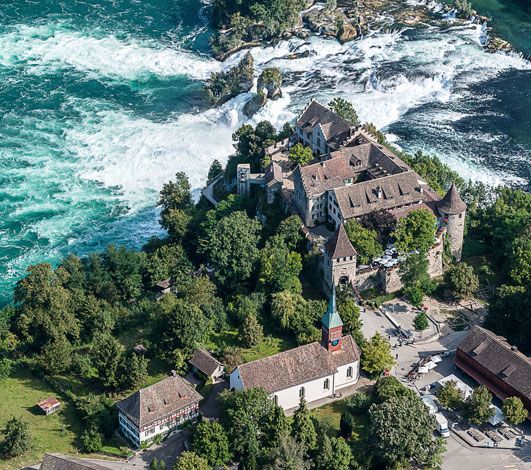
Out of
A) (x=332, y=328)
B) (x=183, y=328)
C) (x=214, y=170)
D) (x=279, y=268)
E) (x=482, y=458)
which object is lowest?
(x=214, y=170)

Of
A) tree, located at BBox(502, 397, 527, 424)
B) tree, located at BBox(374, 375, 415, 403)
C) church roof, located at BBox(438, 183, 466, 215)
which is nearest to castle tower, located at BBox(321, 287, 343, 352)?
tree, located at BBox(374, 375, 415, 403)

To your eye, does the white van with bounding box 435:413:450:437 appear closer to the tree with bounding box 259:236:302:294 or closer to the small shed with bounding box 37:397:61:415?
the tree with bounding box 259:236:302:294

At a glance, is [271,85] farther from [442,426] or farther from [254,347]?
[442,426]

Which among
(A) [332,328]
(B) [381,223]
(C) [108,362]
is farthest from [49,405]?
(B) [381,223]

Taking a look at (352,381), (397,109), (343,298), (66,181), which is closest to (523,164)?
(397,109)

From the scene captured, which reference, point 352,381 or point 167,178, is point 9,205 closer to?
A: point 167,178

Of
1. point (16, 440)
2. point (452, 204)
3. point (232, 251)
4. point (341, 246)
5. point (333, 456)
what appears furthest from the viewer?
point (232, 251)
